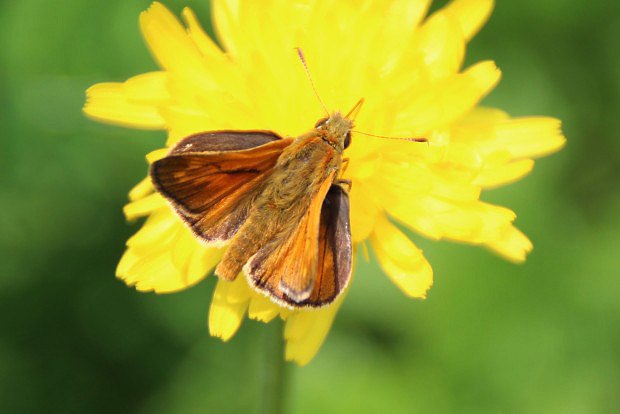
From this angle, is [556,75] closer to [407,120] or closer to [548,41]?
[548,41]

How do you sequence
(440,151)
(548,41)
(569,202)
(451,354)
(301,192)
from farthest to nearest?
(548,41), (569,202), (451,354), (440,151), (301,192)

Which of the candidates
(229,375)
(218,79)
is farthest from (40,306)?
(218,79)

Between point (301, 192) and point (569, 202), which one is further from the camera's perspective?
point (569, 202)

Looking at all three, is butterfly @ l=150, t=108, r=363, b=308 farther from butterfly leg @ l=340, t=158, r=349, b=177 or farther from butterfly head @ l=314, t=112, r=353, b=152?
butterfly leg @ l=340, t=158, r=349, b=177

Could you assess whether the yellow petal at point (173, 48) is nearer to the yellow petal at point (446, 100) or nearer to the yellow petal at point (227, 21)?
the yellow petal at point (227, 21)

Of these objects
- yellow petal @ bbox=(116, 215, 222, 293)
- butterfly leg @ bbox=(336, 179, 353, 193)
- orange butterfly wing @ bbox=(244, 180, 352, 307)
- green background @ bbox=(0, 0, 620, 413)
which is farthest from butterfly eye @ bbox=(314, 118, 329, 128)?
green background @ bbox=(0, 0, 620, 413)

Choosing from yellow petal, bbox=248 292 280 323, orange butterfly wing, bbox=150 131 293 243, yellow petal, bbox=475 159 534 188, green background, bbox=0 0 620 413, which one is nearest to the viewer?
orange butterfly wing, bbox=150 131 293 243

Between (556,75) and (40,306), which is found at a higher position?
(40,306)
